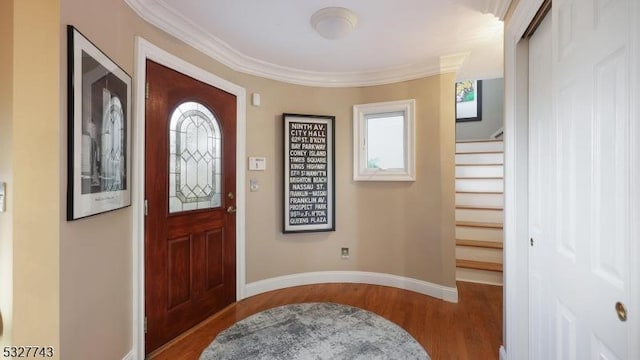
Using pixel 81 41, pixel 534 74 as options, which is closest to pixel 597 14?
pixel 534 74

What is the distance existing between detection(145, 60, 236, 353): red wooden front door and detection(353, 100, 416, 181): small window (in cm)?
134

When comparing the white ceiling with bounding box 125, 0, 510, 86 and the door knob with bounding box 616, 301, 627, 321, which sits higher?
the white ceiling with bounding box 125, 0, 510, 86

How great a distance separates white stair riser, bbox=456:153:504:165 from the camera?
390 centimetres

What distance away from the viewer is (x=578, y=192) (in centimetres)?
96

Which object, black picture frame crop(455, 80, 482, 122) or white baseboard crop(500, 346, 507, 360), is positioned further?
black picture frame crop(455, 80, 482, 122)

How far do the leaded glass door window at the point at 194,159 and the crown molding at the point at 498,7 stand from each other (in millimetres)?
2187

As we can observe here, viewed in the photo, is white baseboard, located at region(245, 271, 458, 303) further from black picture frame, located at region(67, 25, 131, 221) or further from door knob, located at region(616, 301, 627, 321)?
door knob, located at region(616, 301, 627, 321)

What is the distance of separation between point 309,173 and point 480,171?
240 centimetres

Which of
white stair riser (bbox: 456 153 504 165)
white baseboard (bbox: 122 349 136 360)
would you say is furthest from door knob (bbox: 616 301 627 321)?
white stair riser (bbox: 456 153 504 165)

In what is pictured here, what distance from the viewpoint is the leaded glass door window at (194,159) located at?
2123 mm

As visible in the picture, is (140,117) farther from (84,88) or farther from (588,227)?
(588,227)

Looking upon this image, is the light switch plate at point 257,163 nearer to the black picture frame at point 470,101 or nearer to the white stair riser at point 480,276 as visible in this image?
the white stair riser at point 480,276

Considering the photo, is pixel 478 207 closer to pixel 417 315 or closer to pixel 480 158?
pixel 480 158

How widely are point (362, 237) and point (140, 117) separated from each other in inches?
93.9
